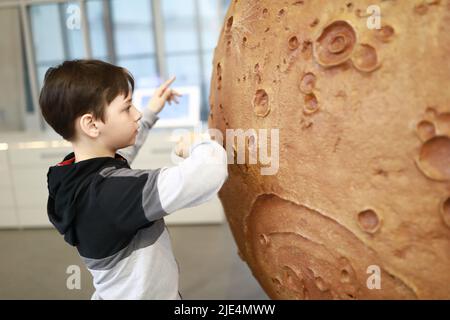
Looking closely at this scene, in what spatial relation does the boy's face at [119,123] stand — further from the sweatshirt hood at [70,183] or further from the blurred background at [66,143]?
the blurred background at [66,143]

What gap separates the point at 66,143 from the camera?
2.17m

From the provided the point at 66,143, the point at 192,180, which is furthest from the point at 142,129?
the point at 66,143

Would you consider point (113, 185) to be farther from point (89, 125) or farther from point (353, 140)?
point (353, 140)

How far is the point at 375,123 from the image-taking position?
656mm

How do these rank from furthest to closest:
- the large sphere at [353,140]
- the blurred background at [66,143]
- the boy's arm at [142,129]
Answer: the blurred background at [66,143] → the boy's arm at [142,129] → the large sphere at [353,140]

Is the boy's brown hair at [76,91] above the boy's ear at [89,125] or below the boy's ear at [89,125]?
above

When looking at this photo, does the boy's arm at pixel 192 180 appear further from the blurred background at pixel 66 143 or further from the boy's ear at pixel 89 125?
the blurred background at pixel 66 143

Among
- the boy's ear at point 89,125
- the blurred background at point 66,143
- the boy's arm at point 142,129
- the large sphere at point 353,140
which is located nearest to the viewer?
the large sphere at point 353,140

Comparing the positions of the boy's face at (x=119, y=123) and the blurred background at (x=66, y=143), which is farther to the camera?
the blurred background at (x=66, y=143)

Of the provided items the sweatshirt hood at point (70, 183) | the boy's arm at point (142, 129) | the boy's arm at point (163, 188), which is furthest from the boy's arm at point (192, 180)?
the boy's arm at point (142, 129)

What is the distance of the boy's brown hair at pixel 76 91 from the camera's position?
2.39 ft

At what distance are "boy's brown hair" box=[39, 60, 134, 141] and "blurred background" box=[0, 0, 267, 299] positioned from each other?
0.35 metres

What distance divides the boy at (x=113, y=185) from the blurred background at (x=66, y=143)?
0.26 metres
